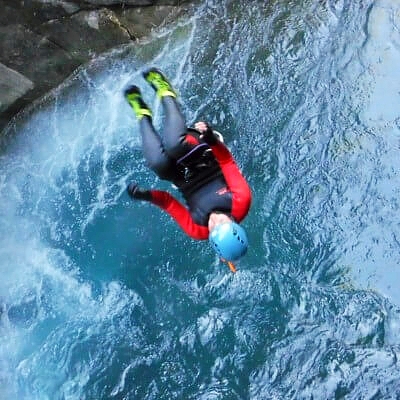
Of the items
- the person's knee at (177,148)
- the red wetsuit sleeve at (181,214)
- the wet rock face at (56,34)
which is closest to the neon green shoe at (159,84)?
the person's knee at (177,148)

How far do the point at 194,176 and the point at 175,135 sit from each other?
35cm

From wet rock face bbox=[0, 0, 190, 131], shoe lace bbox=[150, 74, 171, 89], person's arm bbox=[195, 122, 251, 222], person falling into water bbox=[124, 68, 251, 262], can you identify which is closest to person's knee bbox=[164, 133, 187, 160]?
person falling into water bbox=[124, 68, 251, 262]

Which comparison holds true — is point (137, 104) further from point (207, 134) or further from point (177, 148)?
point (207, 134)

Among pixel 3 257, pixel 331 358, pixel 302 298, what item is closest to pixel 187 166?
pixel 302 298

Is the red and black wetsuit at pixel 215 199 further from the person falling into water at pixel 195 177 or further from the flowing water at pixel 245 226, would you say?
the flowing water at pixel 245 226

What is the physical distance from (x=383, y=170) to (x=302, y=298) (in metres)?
1.45

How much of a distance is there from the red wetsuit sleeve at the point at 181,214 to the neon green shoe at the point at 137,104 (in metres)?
0.70

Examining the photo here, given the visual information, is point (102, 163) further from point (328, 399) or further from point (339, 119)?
point (328, 399)

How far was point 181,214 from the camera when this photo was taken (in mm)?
4977

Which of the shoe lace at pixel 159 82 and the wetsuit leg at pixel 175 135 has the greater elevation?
the shoe lace at pixel 159 82

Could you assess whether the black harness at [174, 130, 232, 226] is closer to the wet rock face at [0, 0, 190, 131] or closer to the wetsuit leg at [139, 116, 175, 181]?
the wetsuit leg at [139, 116, 175, 181]

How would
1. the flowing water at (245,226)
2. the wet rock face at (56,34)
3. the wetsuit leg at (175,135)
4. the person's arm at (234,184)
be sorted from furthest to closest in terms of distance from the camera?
the wet rock face at (56,34)
the flowing water at (245,226)
the wetsuit leg at (175,135)
the person's arm at (234,184)

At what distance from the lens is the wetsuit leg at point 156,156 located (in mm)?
4934

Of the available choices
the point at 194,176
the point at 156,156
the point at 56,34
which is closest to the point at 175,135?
the point at 156,156
